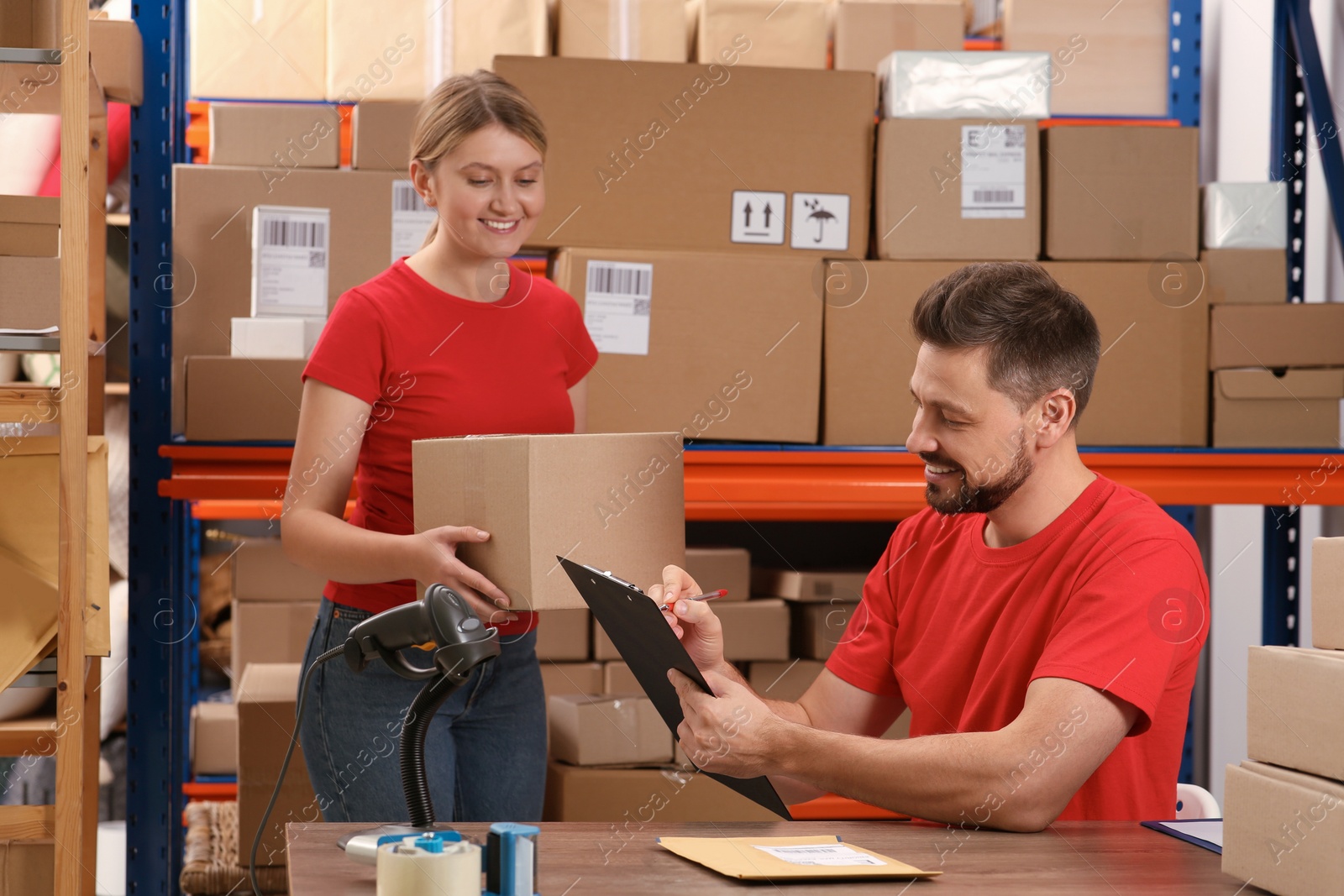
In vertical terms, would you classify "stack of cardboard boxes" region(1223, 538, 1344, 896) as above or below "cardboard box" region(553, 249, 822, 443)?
below

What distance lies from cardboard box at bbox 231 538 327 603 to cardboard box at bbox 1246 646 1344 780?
6.24 ft

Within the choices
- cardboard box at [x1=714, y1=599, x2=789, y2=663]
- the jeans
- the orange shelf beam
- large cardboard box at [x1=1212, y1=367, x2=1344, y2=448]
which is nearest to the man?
the jeans

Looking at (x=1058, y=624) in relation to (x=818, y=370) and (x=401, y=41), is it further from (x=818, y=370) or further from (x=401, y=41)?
(x=401, y=41)

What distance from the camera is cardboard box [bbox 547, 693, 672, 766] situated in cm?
237

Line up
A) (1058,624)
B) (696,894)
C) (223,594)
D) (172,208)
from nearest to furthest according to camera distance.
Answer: (696,894), (1058,624), (172,208), (223,594)

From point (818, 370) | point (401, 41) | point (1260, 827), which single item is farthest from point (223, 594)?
point (1260, 827)

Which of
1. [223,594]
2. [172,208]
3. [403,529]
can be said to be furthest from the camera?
[223,594]

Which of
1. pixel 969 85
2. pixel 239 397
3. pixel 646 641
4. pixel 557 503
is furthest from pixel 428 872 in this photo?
pixel 969 85

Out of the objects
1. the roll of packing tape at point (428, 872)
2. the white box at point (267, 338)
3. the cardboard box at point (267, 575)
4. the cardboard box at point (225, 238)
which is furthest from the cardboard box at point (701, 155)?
the roll of packing tape at point (428, 872)

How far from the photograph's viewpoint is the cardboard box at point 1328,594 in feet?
3.34

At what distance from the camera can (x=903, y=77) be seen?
2.37m

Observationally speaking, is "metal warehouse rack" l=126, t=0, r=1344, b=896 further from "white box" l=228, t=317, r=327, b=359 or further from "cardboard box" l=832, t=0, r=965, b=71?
"cardboard box" l=832, t=0, r=965, b=71

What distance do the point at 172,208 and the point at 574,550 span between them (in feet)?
4.33

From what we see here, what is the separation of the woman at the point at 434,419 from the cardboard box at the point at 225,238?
2.09 ft
